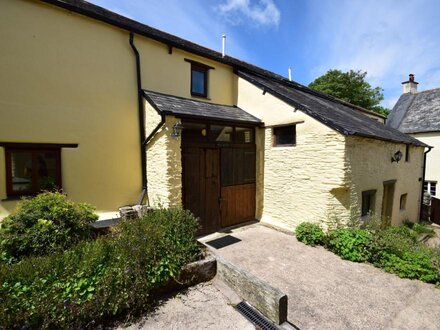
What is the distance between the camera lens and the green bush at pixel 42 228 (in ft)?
12.0

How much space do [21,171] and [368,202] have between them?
1043 centimetres

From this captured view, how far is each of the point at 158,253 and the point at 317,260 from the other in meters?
4.13

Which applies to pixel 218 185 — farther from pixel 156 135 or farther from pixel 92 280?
pixel 92 280

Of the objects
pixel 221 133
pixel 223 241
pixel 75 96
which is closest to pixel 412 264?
pixel 223 241

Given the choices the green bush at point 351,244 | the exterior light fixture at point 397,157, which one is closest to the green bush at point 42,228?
the green bush at point 351,244

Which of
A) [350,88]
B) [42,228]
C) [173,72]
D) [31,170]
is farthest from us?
[350,88]

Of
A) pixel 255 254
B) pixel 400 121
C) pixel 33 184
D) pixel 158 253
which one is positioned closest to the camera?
pixel 158 253

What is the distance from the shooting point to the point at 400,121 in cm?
1839

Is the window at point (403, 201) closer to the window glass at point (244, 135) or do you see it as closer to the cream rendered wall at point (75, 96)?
the window glass at point (244, 135)

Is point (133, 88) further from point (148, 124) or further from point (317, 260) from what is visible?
point (317, 260)

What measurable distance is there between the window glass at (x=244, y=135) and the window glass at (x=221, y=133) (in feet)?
1.07

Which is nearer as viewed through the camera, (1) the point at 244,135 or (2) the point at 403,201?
(1) the point at 244,135

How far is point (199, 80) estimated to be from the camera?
27.7 ft

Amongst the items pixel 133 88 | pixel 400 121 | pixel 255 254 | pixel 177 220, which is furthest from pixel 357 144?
pixel 400 121
